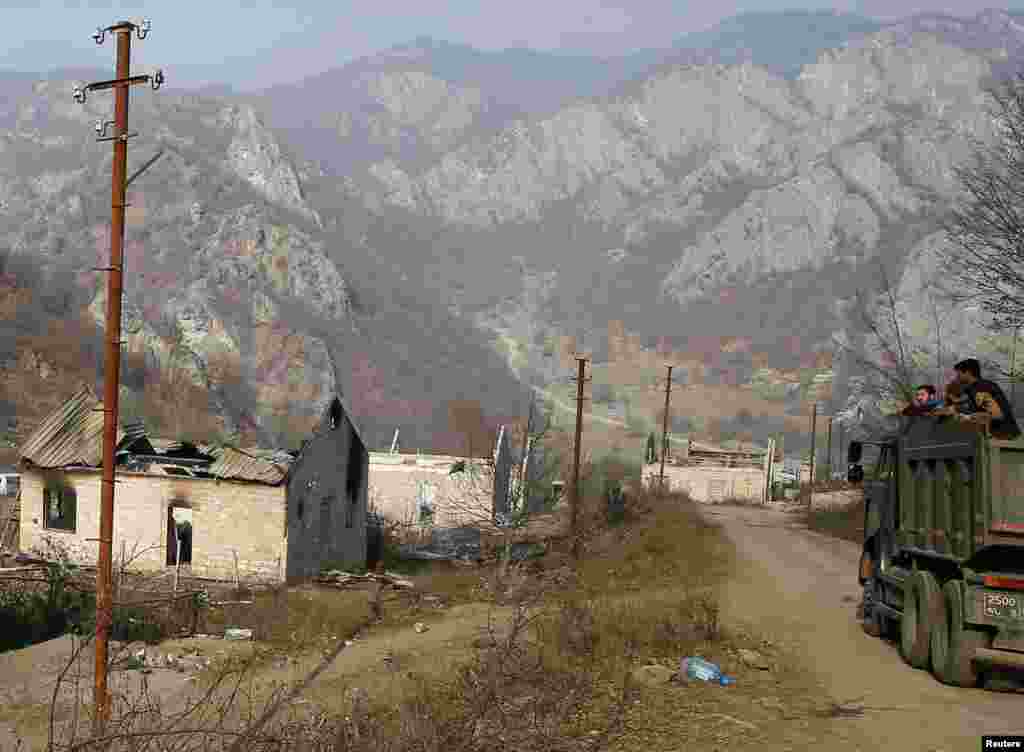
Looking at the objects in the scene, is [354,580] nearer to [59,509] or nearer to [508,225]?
[59,509]

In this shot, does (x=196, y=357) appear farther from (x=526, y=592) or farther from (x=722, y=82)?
(x=722, y=82)

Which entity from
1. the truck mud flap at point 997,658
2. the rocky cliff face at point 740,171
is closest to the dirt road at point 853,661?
the truck mud flap at point 997,658

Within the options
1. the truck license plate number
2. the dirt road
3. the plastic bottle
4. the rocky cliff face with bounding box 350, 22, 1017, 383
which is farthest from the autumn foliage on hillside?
the rocky cliff face with bounding box 350, 22, 1017, 383

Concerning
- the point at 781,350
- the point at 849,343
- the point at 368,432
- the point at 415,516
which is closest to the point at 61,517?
the point at 415,516

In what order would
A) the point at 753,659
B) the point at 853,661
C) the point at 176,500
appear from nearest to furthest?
the point at 753,659 < the point at 853,661 < the point at 176,500

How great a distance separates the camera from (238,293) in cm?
9162

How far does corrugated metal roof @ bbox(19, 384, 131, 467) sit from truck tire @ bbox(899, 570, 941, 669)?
21714 mm

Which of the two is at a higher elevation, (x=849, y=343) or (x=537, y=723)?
(x=849, y=343)

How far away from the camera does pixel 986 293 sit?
22.8 meters

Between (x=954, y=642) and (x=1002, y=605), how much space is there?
782 mm

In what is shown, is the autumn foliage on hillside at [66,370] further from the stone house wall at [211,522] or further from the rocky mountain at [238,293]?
the stone house wall at [211,522]

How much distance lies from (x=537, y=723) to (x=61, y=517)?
22.9 meters

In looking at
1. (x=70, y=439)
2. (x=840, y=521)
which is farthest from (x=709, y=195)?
(x=70, y=439)

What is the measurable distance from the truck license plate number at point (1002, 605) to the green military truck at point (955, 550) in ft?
0.03
